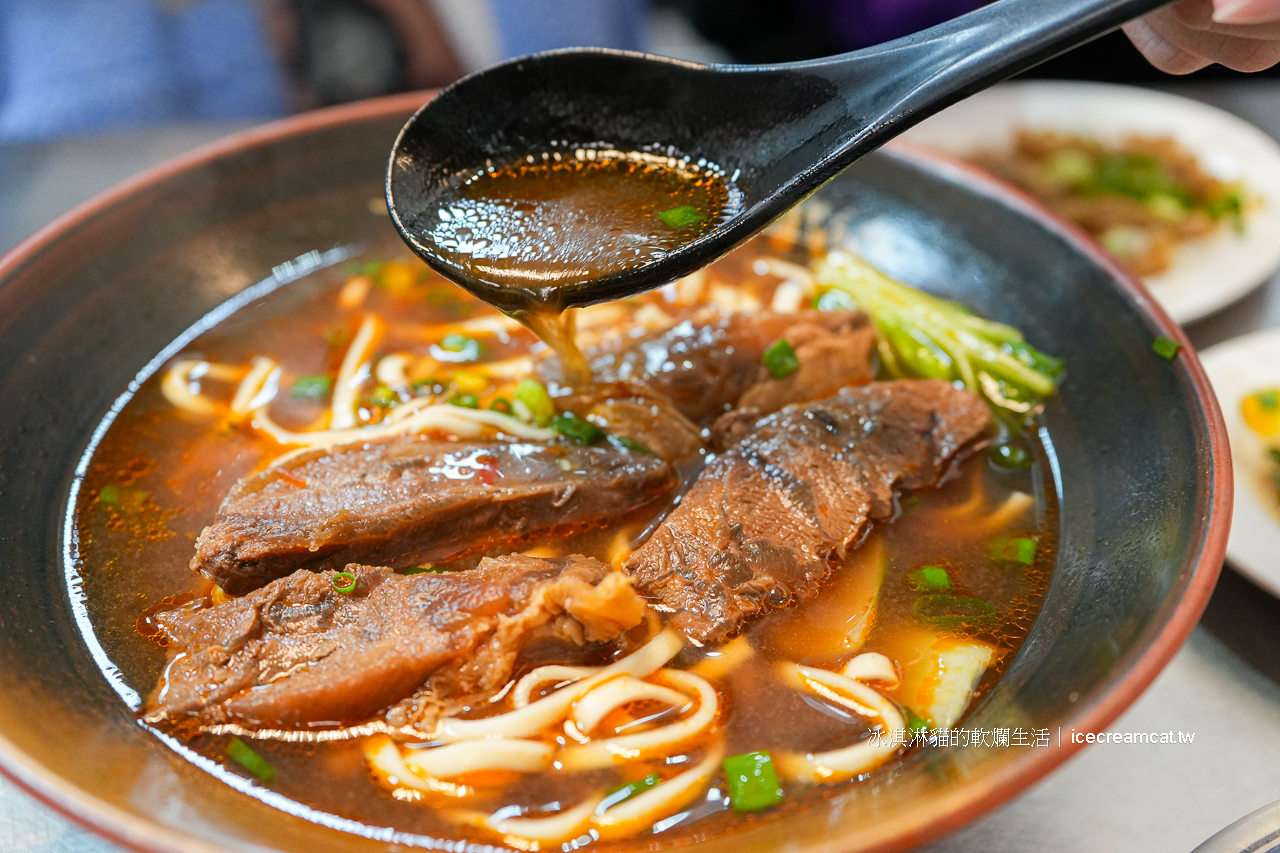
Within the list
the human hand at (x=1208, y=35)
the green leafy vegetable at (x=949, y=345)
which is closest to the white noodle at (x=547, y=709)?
the green leafy vegetable at (x=949, y=345)

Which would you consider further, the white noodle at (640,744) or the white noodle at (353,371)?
the white noodle at (353,371)

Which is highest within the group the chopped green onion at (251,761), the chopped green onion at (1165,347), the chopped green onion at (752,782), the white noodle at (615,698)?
the chopped green onion at (1165,347)

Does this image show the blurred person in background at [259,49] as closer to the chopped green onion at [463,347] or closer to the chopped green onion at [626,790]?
the chopped green onion at [463,347]

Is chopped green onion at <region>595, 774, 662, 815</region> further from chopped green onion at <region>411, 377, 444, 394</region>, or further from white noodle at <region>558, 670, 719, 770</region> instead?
chopped green onion at <region>411, 377, 444, 394</region>

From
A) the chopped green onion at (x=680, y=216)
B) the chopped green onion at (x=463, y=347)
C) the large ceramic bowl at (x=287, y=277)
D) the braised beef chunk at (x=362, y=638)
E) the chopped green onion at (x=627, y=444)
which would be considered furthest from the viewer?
the chopped green onion at (x=463, y=347)

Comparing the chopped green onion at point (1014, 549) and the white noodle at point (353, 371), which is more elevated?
the white noodle at point (353, 371)

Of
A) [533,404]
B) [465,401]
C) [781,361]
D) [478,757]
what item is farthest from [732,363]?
[478,757]

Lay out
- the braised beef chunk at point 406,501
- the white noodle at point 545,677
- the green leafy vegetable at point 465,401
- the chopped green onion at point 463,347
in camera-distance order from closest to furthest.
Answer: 1. the white noodle at point 545,677
2. the braised beef chunk at point 406,501
3. the green leafy vegetable at point 465,401
4. the chopped green onion at point 463,347
